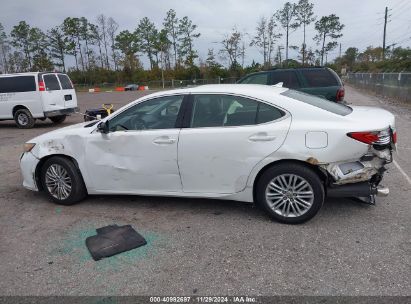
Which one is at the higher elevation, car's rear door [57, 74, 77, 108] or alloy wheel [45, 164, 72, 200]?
car's rear door [57, 74, 77, 108]

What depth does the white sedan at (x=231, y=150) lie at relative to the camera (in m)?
3.80

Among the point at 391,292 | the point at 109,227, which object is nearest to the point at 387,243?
the point at 391,292

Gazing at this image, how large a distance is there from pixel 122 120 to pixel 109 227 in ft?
4.29

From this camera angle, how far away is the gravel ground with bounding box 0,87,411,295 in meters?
3.01

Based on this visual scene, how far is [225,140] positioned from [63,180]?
2.31m

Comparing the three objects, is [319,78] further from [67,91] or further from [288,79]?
[67,91]

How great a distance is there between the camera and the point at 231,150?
158 inches

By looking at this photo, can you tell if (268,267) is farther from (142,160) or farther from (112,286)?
(142,160)

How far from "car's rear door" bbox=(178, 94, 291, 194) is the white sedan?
0.04 feet

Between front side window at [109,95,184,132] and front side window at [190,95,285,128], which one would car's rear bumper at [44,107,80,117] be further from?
front side window at [190,95,285,128]

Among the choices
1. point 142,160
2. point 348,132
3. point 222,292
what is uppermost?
point 348,132

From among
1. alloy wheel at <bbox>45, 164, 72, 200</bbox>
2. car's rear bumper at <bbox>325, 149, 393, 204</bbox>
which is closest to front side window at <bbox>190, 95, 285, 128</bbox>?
car's rear bumper at <bbox>325, 149, 393, 204</bbox>

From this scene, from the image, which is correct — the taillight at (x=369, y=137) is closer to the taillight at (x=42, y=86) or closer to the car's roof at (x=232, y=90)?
the car's roof at (x=232, y=90)

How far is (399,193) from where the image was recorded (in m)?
4.85
